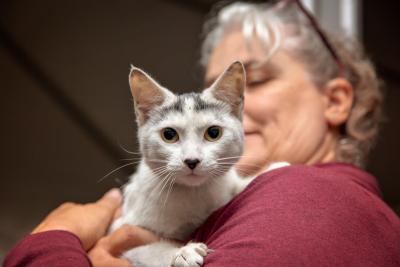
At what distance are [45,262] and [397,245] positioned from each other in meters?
0.89

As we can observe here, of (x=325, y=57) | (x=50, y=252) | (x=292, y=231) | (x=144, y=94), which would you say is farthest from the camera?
(x=325, y=57)

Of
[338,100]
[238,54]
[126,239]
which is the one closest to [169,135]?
[126,239]

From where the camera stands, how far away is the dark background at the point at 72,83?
233 centimetres

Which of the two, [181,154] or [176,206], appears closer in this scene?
[181,154]

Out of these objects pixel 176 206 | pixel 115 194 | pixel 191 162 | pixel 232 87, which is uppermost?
pixel 232 87

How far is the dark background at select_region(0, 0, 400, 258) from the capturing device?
2.33 metres

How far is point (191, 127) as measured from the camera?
1.30 metres

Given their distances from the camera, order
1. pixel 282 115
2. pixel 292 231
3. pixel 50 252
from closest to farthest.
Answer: pixel 292 231 → pixel 50 252 → pixel 282 115

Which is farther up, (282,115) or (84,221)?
(282,115)

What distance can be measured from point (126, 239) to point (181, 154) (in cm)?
32

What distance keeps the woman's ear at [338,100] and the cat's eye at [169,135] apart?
0.77 m

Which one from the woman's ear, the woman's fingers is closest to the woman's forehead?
the woman's ear

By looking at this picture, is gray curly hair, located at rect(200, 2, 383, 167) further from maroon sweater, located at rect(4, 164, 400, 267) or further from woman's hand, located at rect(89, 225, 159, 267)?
woman's hand, located at rect(89, 225, 159, 267)

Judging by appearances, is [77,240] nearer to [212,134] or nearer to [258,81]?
[212,134]
